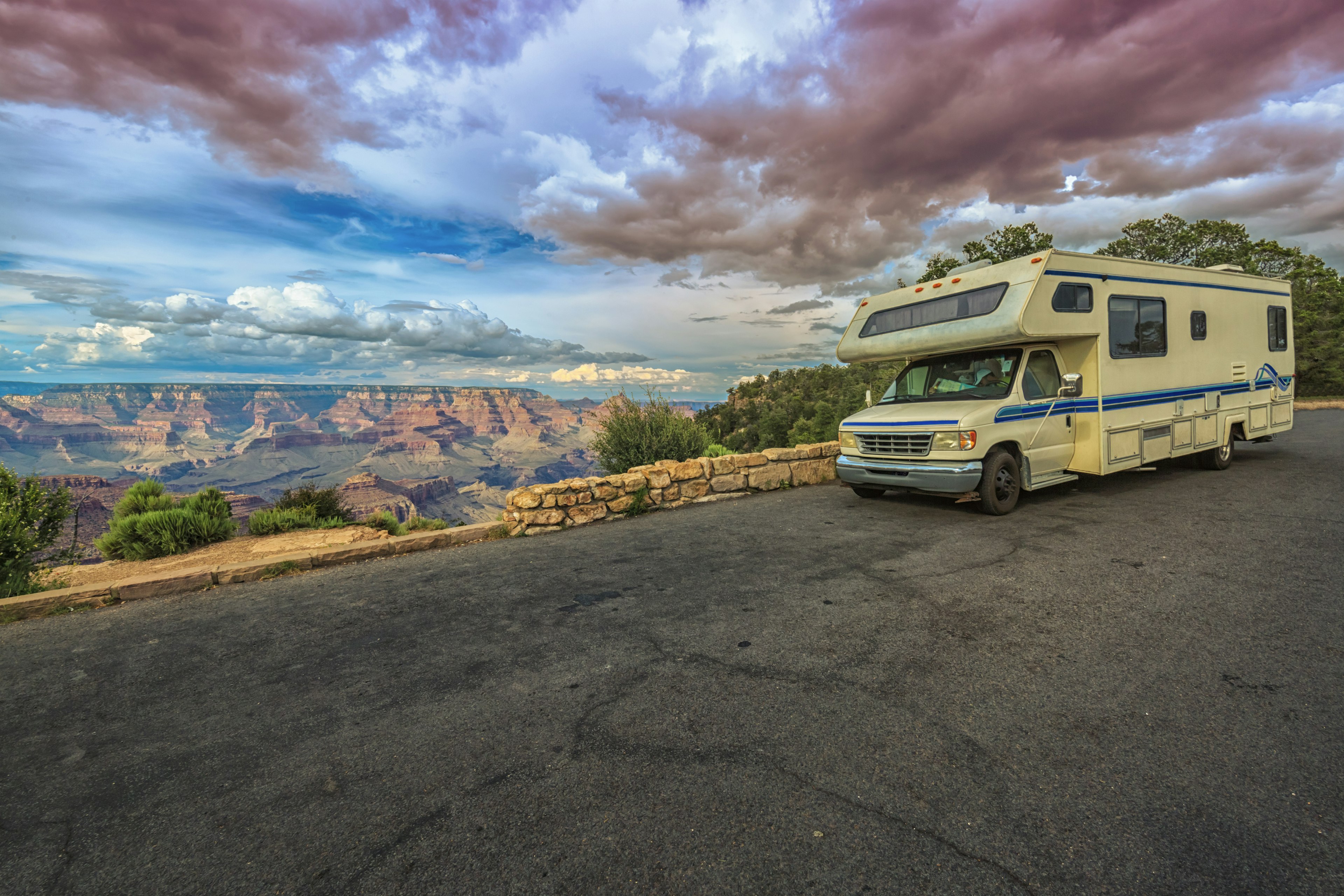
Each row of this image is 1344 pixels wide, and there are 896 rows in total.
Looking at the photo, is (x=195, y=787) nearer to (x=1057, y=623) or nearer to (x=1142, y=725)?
(x=1142, y=725)

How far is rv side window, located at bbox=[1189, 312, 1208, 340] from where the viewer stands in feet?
27.6

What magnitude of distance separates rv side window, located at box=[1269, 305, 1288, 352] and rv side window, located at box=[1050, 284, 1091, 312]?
548 centimetres

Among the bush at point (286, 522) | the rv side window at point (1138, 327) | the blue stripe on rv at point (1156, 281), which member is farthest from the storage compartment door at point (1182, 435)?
the bush at point (286, 522)

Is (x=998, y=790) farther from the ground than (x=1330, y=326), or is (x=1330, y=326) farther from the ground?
(x=1330, y=326)

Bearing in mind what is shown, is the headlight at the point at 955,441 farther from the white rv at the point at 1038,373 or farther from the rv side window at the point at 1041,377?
the rv side window at the point at 1041,377

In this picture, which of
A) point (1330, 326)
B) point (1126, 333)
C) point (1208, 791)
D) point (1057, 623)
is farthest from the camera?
point (1330, 326)

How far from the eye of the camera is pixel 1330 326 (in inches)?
1017

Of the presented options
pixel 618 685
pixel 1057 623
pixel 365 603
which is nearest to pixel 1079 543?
pixel 1057 623

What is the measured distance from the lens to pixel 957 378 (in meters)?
7.71

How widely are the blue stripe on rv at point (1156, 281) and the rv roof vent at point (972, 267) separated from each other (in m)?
0.85

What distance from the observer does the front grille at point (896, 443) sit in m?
7.01

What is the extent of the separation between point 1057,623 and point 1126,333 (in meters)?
5.83

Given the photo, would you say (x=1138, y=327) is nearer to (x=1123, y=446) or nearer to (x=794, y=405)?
(x=1123, y=446)

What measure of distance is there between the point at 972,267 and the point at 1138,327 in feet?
8.10
